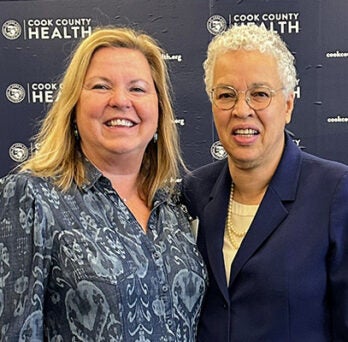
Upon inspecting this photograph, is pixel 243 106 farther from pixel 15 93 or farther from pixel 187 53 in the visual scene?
pixel 15 93

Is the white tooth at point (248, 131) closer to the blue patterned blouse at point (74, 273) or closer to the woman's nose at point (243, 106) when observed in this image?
the woman's nose at point (243, 106)

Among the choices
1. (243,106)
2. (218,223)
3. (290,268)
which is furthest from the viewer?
(218,223)

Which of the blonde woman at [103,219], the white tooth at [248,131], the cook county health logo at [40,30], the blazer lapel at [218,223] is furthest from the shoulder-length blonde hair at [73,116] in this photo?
the cook county health logo at [40,30]

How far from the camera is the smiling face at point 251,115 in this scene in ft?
5.43

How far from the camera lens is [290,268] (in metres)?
1.54

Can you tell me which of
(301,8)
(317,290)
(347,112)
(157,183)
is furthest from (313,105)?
(317,290)

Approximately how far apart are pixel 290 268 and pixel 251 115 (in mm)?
446

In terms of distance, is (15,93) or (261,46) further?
(15,93)

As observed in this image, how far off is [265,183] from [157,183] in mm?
342

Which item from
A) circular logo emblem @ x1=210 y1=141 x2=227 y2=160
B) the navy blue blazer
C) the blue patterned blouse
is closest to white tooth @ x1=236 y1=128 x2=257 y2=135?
the navy blue blazer

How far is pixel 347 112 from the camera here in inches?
124

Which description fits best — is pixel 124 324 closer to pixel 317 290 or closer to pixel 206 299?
pixel 206 299

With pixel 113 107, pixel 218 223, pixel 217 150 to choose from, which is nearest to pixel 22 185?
pixel 113 107

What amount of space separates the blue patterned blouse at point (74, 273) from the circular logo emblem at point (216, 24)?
1858 millimetres
